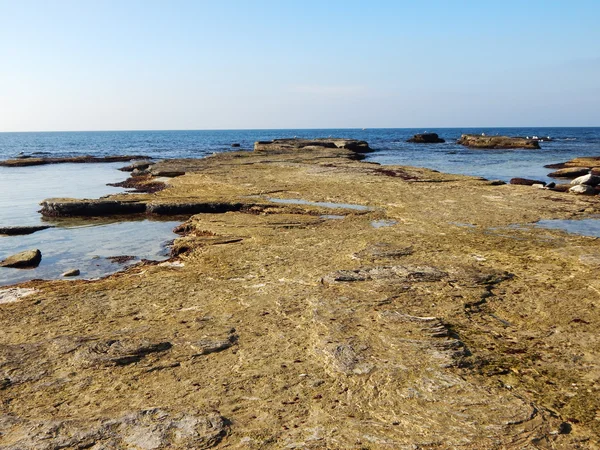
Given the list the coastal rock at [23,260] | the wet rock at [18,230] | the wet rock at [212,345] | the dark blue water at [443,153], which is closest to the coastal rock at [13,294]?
the coastal rock at [23,260]

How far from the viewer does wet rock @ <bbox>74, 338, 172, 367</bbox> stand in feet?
19.9

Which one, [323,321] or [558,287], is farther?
[558,287]

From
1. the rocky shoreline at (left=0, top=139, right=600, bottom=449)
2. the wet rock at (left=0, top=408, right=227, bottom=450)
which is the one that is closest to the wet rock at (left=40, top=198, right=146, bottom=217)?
the rocky shoreline at (left=0, top=139, right=600, bottom=449)

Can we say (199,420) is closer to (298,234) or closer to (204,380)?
(204,380)

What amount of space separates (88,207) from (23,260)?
718 cm

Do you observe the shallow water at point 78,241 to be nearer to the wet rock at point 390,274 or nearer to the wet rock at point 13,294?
the wet rock at point 13,294

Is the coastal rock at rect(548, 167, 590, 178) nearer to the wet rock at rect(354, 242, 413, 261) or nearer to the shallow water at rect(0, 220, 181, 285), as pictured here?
the wet rock at rect(354, 242, 413, 261)

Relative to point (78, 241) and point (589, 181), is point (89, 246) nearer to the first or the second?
point (78, 241)

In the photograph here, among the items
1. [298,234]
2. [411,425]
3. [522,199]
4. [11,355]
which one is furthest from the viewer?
[522,199]

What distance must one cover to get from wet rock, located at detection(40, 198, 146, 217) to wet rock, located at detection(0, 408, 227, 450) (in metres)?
14.4

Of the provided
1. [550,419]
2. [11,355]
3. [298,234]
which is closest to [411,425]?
[550,419]

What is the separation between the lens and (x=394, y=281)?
28.7ft

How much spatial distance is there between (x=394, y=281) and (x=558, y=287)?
8.67ft

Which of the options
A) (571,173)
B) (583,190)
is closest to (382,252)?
(583,190)
